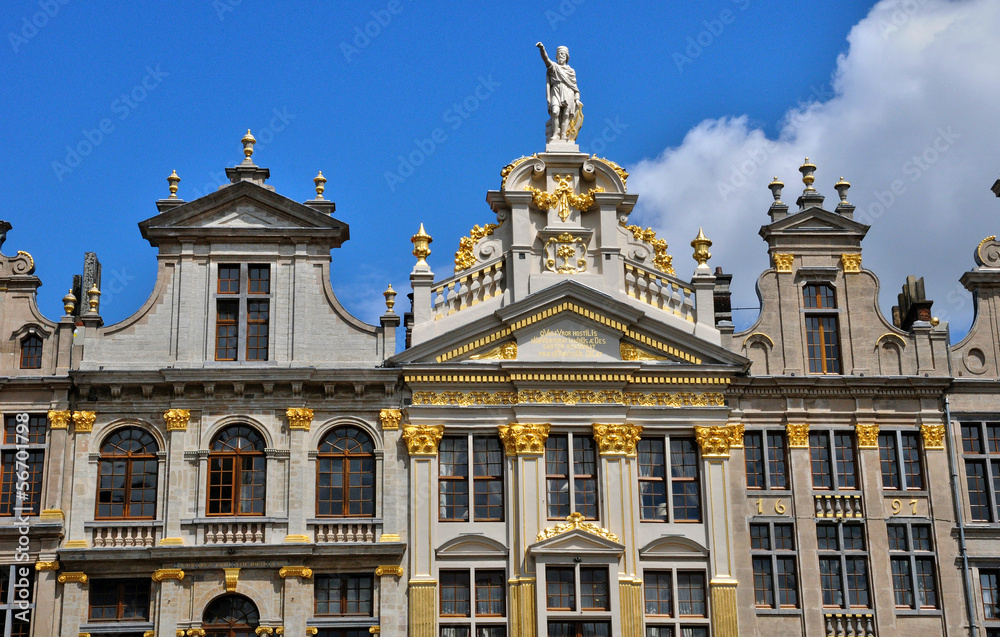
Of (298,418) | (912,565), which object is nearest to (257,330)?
(298,418)

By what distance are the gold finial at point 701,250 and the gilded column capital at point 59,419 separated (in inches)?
679

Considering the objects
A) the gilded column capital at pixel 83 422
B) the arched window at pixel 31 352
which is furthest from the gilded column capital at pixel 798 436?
the arched window at pixel 31 352

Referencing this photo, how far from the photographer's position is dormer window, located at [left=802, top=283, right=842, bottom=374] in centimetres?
3825

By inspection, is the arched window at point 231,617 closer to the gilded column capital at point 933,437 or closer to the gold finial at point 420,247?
the gold finial at point 420,247

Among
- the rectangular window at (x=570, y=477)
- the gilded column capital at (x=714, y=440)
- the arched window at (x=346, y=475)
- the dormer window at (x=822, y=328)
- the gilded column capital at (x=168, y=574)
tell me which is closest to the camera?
the gilded column capital at (x=168, y=574)

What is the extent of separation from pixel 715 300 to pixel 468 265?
8.57 metres

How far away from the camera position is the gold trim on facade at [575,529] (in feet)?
116

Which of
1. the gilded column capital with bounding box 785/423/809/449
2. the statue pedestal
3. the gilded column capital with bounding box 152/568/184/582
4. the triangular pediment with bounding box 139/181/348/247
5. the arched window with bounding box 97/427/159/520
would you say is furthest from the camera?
the statue pedestal

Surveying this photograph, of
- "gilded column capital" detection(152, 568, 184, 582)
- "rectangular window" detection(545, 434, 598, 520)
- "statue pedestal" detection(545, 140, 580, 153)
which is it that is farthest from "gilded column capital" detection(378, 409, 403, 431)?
"statue pedestal" detection(545, 140, 580, 153)

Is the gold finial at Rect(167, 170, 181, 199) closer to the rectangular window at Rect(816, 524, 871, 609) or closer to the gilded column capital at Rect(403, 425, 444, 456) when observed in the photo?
the gilded column capital at Rect(403, 425, 444, 456)

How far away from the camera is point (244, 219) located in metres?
37.9

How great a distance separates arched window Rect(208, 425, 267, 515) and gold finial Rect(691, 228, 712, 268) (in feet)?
42.0

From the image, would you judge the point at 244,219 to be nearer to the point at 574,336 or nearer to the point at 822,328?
the point at 574,336

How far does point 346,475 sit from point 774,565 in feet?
37.1
